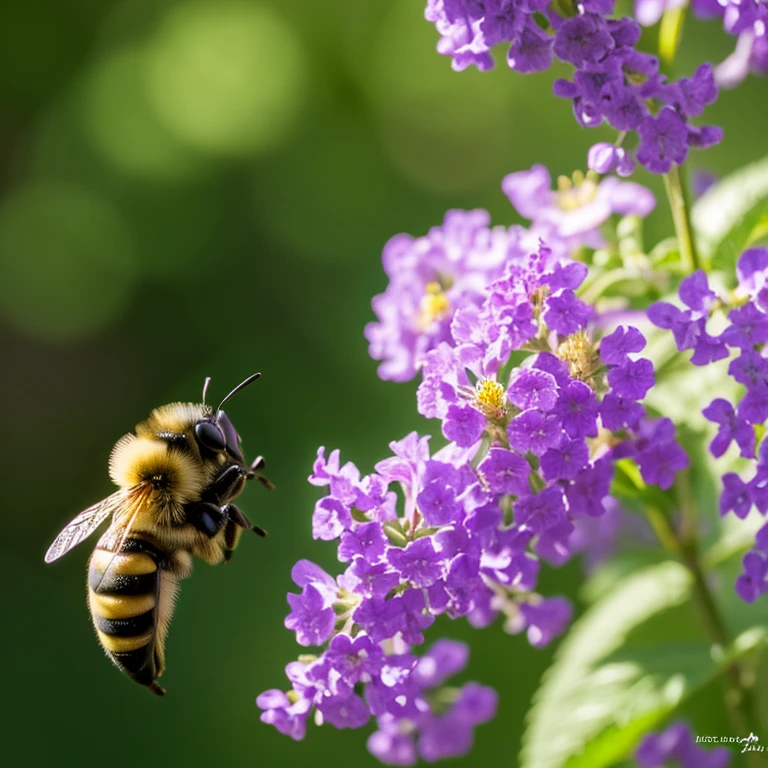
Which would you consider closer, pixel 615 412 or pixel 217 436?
pixel 615 412

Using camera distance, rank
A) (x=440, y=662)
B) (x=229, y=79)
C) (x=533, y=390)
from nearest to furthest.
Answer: (x=533, y=390)
(x=440, y=662)
(x=229, y=79)

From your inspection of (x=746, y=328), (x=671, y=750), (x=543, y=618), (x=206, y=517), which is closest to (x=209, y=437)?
(x=206, y=517)

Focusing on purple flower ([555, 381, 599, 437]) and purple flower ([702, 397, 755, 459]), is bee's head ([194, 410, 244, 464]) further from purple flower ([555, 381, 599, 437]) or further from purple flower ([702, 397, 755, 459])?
purple flower ([702, 397, 755, 459])

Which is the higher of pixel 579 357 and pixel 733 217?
pixel 733 217

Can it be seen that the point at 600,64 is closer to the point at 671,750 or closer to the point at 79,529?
the point at 79,529

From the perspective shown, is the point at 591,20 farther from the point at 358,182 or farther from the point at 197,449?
the point at 358,182

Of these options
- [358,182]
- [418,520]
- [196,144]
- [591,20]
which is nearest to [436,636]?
[358,182]

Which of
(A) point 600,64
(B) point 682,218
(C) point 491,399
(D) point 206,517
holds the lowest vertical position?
(C) point 491,399
